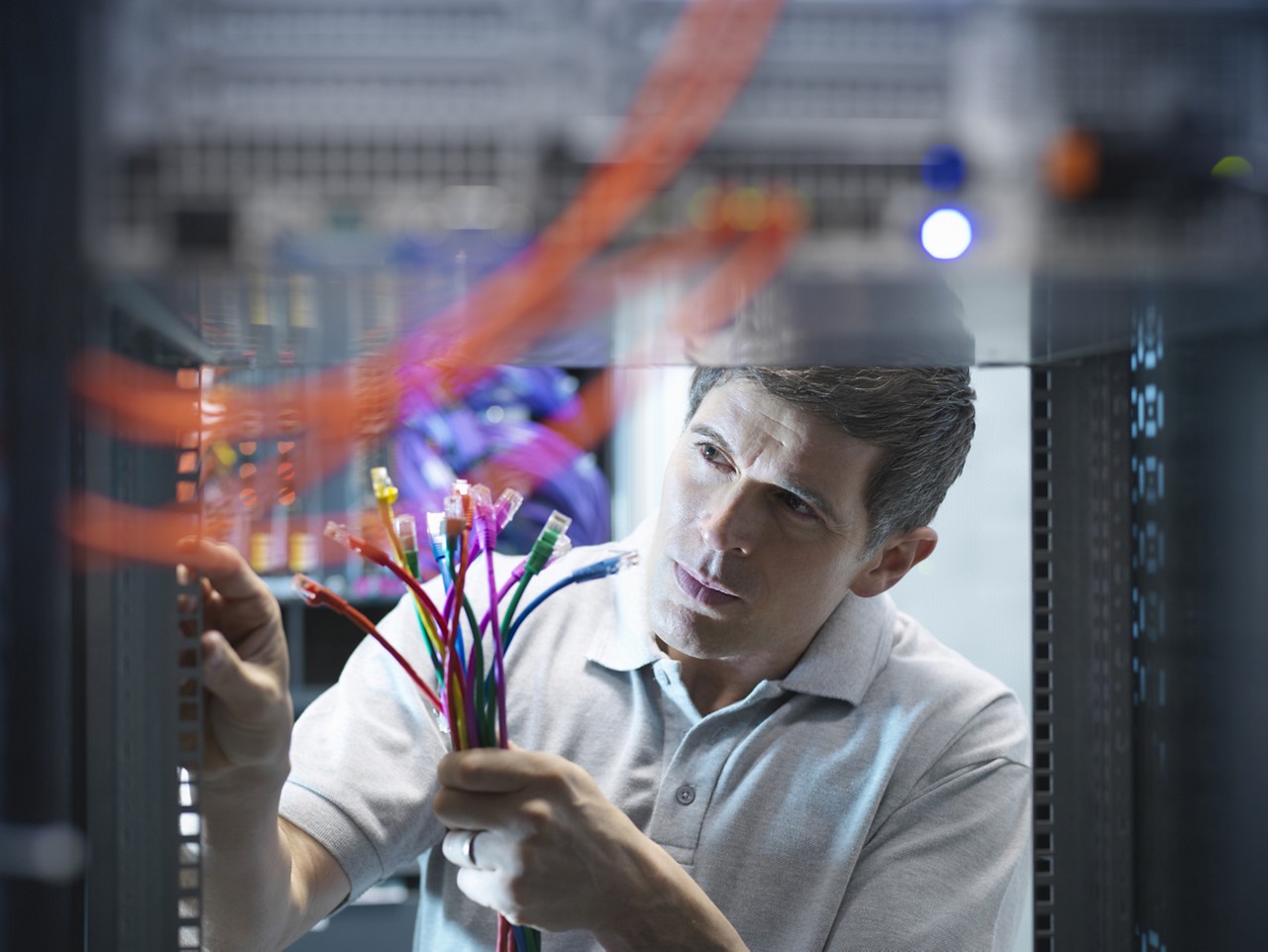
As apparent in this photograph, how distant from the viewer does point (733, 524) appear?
1.03 meters

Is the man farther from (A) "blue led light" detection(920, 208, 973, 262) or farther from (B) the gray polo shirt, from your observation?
(A) "blue led light" detection(920, 208, 973, 262)

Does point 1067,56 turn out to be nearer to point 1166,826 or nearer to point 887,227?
point 887,227

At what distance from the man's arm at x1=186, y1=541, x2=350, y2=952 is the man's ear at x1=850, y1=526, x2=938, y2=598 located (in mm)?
688

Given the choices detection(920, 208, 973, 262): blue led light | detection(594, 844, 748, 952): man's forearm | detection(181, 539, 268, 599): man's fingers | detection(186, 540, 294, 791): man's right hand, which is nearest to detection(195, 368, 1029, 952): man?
detection(594, 844, 748, 952): man's forearm

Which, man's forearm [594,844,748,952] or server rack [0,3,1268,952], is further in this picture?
man's forearm [594,844,748,952]

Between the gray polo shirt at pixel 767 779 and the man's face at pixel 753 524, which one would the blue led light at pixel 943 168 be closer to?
the man's face at pixel 753 524

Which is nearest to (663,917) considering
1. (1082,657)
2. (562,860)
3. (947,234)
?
(562,860)

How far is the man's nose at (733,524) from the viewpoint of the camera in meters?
1.03

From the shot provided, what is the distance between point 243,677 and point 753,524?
0.53 metres

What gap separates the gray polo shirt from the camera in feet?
3.43

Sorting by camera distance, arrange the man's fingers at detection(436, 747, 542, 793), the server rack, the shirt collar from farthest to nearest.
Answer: the shirt collar
the man's fingers at detection(436, 747, 542, 793)
the server rack

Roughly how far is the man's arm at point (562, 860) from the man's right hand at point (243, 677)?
0.14 meters

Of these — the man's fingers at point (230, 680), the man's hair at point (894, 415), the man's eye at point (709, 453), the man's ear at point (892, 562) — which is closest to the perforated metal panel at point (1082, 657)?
the man's hair at point (894, 415)

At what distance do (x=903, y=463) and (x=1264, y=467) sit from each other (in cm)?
45
